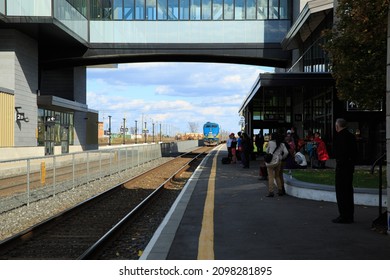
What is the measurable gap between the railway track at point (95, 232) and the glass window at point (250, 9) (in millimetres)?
25381

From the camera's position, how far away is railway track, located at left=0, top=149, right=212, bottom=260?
6929 millimetres

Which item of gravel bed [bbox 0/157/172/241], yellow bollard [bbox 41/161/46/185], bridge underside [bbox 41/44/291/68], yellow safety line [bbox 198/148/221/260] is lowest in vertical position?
gravel bed [bbox 0/157/172/241]

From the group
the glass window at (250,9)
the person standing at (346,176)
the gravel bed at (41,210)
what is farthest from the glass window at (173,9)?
the person standing at (346,176)

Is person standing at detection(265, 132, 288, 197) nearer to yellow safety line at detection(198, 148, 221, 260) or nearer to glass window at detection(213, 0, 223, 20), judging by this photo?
yellow safety line at detection(198, 148, 221, 260)

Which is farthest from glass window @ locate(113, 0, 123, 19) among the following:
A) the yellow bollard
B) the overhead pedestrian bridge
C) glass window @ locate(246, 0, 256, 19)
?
the yellow bollard

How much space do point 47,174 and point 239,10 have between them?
27.0 meters

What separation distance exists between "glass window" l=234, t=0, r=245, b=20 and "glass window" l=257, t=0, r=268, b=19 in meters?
1.24

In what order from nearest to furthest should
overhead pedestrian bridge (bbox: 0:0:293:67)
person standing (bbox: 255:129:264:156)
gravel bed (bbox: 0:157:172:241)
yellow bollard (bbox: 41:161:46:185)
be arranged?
gravel bed (bbox: 0:157:172:241) → yellow bollard (bbox: 41:161:46:185) → person standing (bbox: 255:129:264:156) → overhead pedestrian bridge (bbox: 0:0:293:67)

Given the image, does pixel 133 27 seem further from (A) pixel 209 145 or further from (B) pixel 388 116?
(A) pixel 209 145

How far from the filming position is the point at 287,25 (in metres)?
35.5

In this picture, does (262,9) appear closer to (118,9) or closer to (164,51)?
(164,51)

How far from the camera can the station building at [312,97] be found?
803 inches

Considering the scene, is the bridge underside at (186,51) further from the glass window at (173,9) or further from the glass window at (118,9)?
the glass window at (118,9)
